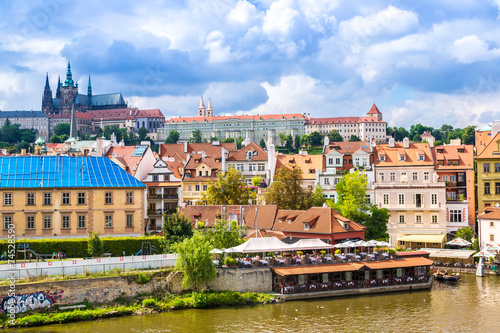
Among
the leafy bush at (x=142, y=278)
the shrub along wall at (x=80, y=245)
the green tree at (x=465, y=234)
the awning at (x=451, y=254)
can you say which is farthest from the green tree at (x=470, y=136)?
the leafy bush at (x=142, y=278)

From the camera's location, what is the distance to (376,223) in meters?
61.7

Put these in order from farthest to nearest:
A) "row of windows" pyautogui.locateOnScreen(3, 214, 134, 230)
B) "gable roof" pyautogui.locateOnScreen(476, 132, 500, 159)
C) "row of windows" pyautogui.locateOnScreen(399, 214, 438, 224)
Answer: "gable roof" pyautogui.locateOnScreen(476, 132, 500, 159)
"row of windows" pyautogui.locateOnScreen(399, 214, 438, 224)
"row of windows" pyautogui.locateOnScreen(3, 214, 134, 230)

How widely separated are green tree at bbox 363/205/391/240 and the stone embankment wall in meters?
19.1

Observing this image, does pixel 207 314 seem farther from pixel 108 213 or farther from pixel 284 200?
pixel 284 200

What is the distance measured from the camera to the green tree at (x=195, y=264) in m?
42.4

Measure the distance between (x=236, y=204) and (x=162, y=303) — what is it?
85.9 feet

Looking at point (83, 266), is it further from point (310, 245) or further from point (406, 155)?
point (406, 155)

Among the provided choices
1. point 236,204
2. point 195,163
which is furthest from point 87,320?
point 195,163

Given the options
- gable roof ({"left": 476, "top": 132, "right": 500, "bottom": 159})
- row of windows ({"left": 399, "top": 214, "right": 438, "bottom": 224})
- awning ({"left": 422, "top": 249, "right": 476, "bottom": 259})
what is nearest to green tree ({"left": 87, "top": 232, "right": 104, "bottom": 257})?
awning ({"left": 422, "top": 249, "right": 476, "bottom": 259})

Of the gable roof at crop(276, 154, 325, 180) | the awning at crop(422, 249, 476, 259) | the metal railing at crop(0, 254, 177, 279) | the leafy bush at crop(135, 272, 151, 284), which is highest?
the gable roof at crop(276, 154, 325, 180)

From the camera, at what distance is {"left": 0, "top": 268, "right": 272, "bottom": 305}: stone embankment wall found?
3855 centimetres

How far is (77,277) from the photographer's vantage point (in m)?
40.4

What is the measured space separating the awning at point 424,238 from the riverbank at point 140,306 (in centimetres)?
2538

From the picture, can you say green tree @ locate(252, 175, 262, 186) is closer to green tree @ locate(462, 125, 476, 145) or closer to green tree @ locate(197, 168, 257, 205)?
green tree @ locate(197, 168, 257, 205)
